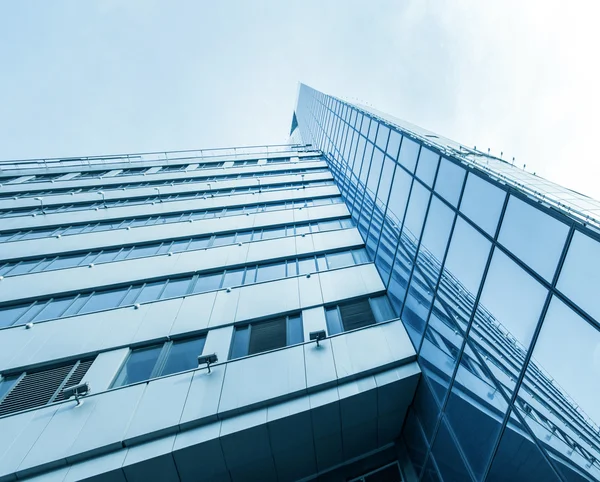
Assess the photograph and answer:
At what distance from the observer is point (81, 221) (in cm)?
2234

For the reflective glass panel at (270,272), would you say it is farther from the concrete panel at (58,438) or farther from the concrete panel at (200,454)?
the concrete panel at (58,438)

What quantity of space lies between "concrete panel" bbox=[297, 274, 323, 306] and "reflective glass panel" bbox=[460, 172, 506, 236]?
24.3 feet

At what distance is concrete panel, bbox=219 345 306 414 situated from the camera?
9672 mm

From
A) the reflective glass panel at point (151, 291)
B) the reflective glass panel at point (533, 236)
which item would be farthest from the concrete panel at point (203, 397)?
the reflective glass panel at point (533, 236)

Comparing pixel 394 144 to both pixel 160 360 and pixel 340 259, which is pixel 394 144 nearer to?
pixel 340 259

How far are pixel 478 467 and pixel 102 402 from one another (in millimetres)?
11291

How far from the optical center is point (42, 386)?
36.3 ft

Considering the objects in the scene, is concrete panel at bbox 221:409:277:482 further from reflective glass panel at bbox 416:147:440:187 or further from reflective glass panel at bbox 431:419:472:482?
reflective glass panel at bbox 416:147:440:187

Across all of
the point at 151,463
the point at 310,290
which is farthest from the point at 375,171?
the point at 151,463

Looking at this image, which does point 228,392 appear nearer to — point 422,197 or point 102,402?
point 102,402

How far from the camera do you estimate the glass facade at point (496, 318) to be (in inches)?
202

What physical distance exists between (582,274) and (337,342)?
7924 mm

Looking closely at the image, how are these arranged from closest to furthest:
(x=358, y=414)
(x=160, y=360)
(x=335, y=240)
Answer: (x=358, y=414) → (x=160, y=360) → (x=335, y=240)

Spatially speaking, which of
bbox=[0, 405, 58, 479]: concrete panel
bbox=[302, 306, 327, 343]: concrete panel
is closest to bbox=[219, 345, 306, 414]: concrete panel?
bbox=[302, 306, 327, 343]: concrete panel
